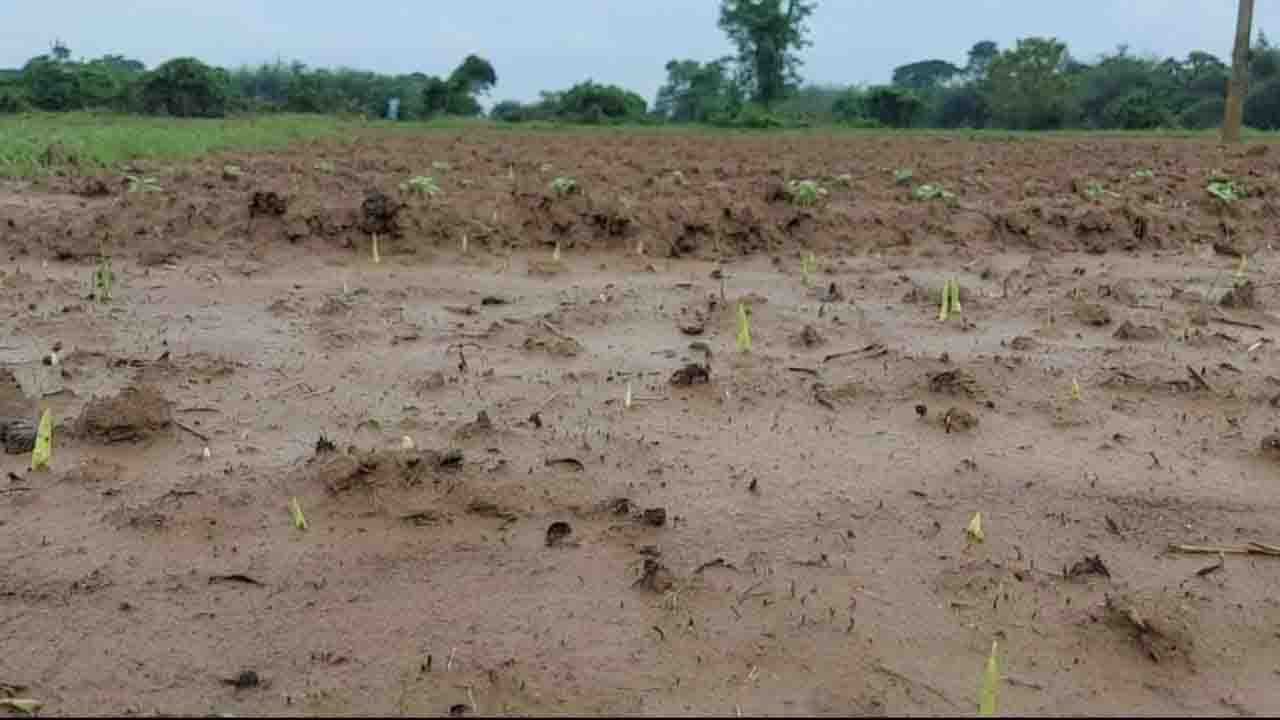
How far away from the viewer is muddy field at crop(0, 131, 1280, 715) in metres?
2.16

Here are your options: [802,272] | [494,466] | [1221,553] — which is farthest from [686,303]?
[1221,553]

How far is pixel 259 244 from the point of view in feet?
20.1

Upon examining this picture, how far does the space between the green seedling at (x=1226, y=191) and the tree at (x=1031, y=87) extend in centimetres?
3158

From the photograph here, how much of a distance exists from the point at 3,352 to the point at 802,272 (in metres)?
3.86

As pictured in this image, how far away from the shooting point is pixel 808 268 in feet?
20.0

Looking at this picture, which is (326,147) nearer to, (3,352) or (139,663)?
(3,352)

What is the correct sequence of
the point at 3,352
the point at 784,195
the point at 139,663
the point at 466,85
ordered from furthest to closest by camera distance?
the point at 466,85, the point at 784,195, the point at 3,352, the point at 139,663

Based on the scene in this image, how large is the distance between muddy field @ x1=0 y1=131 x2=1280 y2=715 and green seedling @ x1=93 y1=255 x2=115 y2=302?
0.30ft

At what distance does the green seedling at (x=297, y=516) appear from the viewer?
2.70m

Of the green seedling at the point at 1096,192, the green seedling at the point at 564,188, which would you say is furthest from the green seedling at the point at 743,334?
the green seedling at the point at 1096,192

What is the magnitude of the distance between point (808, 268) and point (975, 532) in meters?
3.51

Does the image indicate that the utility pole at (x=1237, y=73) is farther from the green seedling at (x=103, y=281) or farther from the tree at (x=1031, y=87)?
the tree at (x=1031, y=87)

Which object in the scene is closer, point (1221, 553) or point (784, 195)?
point (1221, 553)

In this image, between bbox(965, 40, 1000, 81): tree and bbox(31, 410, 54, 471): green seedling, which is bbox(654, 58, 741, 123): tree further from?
bbox(31, 410, 54, 471): green seedling
